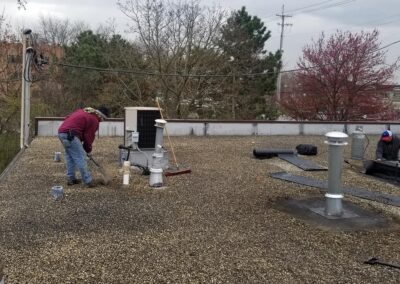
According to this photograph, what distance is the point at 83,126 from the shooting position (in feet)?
25.7

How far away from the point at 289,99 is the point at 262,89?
588 centimetres

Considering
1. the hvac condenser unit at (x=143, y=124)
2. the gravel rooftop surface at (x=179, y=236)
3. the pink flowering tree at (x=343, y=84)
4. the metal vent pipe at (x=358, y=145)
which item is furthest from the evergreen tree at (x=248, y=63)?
the gravel rooftop surface at (x=179, y=236)

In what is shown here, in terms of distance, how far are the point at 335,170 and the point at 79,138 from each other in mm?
4092

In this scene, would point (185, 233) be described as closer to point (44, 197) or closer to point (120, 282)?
point (120, 282)

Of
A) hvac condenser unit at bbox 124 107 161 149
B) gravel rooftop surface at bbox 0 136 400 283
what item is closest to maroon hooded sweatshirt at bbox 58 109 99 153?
gravel rooftop surface at bbox 0 136 400 283

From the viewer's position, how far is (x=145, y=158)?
30.8 feet

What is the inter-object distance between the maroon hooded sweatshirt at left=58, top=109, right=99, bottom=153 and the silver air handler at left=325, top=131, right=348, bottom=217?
384cm

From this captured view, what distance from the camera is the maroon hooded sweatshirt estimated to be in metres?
7.74

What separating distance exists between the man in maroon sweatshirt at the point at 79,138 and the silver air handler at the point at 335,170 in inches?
149

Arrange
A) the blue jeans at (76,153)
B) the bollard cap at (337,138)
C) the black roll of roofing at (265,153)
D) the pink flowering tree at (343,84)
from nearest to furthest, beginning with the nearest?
1. the bollard cap at (337,138)
2. the blue jeans at (76,153)
3. the black roll of roofing at (265,153)
4. the pink flowering tree at (343,84)

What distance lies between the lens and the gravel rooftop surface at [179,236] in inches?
164

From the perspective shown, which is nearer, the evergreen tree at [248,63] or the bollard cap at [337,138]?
the bollard cap at [337,138]

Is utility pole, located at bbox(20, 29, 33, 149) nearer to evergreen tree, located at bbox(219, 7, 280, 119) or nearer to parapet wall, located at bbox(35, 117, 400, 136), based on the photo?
parapet wall, located at bbox(35, 117, 400, 136)

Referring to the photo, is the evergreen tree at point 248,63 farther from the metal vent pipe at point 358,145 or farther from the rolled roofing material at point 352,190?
the rolled roofing material at point 352,190
